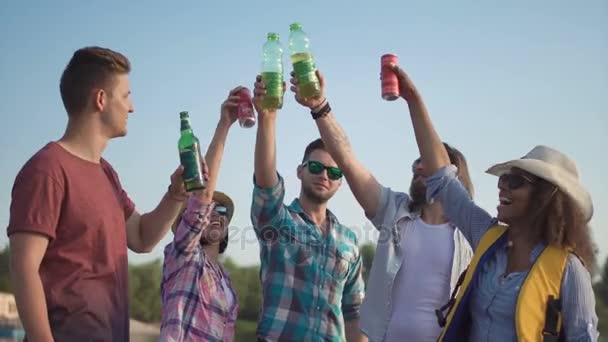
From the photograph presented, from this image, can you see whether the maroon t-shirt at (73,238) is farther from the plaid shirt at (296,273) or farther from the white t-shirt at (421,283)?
the white t-shirt at (421,283)

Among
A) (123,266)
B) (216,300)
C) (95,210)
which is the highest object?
(95,210)

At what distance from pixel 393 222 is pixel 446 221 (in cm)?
38

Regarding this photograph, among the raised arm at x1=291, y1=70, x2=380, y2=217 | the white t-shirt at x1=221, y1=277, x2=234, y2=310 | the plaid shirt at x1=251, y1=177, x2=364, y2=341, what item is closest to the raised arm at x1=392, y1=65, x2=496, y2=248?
the raised arm at x1=291, y1=70, x2=380, y2=217

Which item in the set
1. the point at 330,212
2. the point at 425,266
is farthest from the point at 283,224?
the point at 425,266

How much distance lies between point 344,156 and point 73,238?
1.99 meters

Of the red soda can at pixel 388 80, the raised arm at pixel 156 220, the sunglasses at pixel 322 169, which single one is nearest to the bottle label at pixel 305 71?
the red soda can at pixel 388 80

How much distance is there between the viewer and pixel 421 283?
15.7 feet

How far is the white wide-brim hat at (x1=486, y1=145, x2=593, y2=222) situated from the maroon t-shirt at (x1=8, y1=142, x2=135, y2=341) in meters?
1.97

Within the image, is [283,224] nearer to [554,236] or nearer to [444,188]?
[444,188]

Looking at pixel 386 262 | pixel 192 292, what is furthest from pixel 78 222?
pixel 386 262

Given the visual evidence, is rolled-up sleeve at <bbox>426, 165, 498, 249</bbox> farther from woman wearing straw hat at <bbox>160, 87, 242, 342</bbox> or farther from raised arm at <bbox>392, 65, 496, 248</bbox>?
woman wearing straw hat at <bbox>160, 87, 242, 342</bbox>

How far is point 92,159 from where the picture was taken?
3.61 metres

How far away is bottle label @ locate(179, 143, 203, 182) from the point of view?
3990 millimetres

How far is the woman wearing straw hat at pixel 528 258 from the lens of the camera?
347cm
